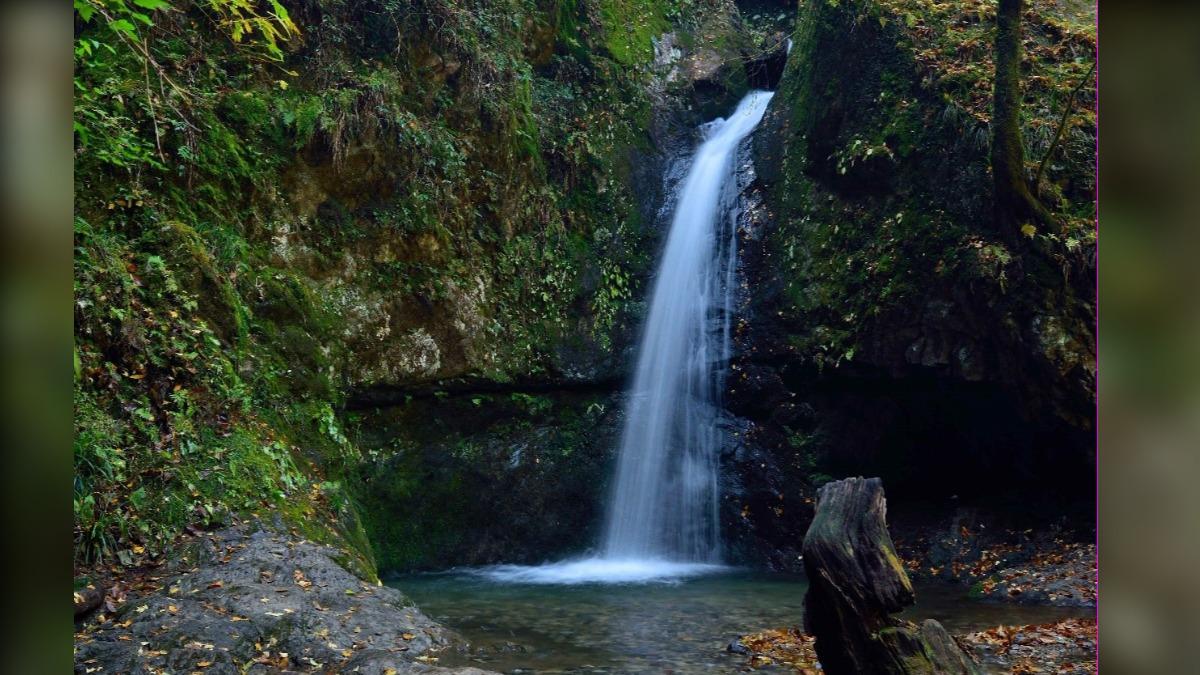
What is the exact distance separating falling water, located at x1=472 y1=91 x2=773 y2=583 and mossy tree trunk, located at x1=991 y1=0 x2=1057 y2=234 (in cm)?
450

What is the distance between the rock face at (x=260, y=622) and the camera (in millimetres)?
5234

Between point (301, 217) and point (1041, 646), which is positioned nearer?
point (1041, 646)

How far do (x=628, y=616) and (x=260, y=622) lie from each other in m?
4.05

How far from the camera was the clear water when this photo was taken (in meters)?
6.94

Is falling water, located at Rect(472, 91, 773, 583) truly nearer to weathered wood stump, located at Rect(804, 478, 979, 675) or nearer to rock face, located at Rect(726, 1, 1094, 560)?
rock face, located at Rect(726, 1, 1094, 560)

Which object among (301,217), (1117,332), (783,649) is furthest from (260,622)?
(301,217)

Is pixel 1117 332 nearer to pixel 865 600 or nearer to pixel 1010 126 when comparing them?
pixel 865 600

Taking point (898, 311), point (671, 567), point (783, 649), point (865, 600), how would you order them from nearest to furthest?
1. point (865, 600)
2. point (783, 649)
3. point (898, 311)
4. point (671, 567)

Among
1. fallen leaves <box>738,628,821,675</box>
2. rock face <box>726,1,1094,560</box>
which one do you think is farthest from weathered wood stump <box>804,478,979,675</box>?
rock face <box>726,1,1094,560</box>

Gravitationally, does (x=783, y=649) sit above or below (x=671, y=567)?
above

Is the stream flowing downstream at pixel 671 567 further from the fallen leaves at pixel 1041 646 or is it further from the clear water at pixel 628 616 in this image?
the fallen leaves at pixel 1041 646

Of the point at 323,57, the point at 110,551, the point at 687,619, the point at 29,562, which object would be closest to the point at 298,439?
the point at 110,551

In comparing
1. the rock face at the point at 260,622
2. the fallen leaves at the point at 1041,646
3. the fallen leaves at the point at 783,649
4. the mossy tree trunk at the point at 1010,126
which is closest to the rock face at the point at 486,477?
the rock face at the point at 260,622

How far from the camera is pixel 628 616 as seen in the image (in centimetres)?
873
